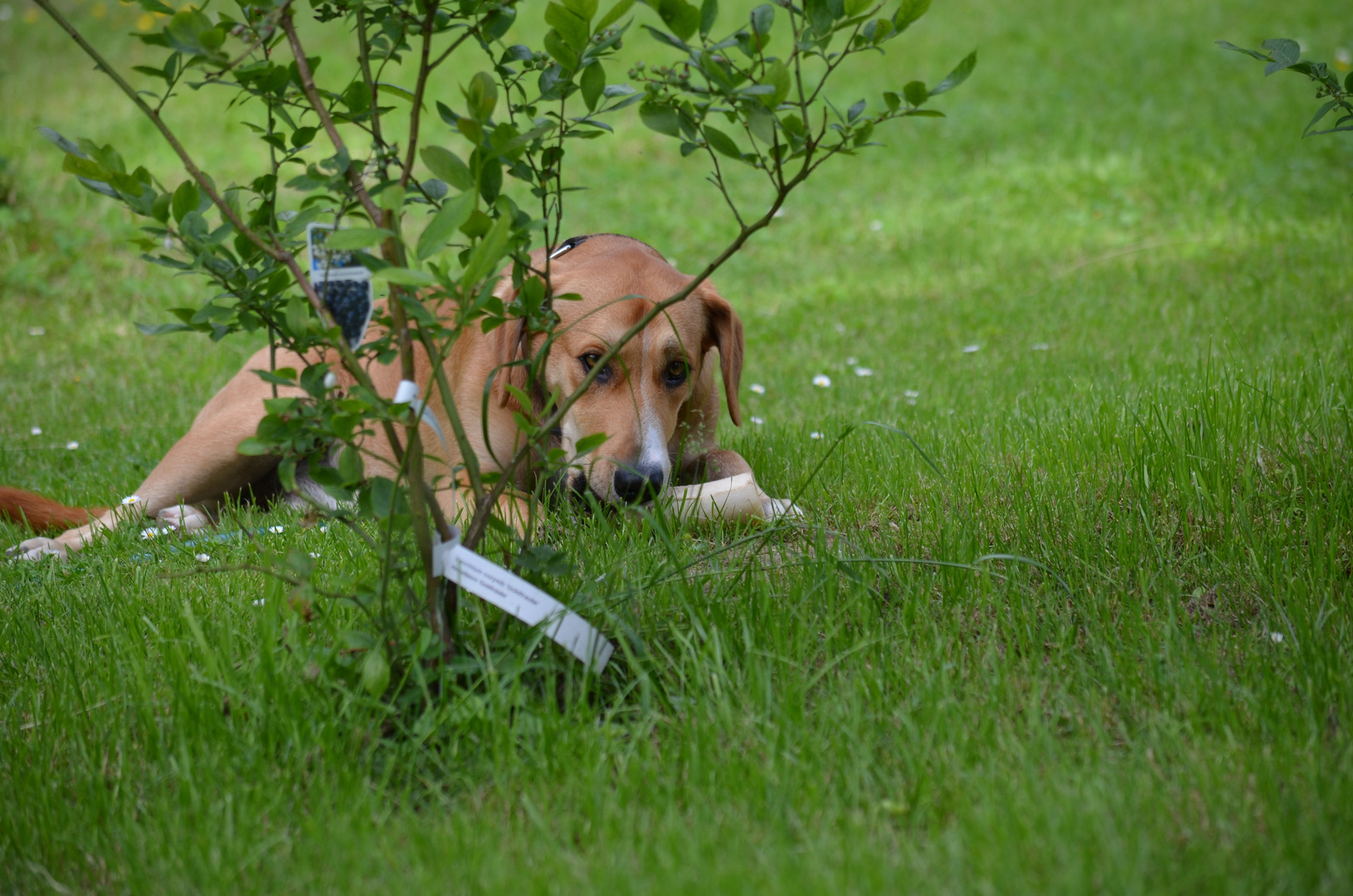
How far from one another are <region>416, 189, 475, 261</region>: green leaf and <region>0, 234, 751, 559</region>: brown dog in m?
1.24

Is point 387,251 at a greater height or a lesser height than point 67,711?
greater

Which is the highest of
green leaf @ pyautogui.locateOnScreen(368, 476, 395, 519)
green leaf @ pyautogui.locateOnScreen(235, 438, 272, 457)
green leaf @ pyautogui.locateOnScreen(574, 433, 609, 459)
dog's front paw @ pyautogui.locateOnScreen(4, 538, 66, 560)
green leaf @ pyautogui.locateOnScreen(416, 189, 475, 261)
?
green leaf @ pyautogui.locateOnScreen(416, 189, 475, 261)

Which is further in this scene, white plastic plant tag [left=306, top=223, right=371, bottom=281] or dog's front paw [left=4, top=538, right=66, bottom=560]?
dog's front paw [left=4, top=538, right=66, bottom=560]

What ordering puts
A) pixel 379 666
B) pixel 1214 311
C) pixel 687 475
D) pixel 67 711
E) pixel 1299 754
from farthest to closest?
1. pixel 1214 311
2. pixel 687 475
3. pixel 67 711
4. pixel 379 666
5. pixel 1299 754

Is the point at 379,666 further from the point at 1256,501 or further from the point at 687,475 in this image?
the point at 1256,501

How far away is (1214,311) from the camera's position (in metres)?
5.54

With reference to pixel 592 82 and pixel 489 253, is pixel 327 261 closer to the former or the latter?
pixel 489 253

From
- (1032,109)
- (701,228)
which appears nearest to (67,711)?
(701,228)

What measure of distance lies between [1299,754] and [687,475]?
7.20ft

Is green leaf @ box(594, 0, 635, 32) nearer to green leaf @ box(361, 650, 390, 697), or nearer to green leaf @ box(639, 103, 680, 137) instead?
green leaf @ box(639, 103, 680, 137)

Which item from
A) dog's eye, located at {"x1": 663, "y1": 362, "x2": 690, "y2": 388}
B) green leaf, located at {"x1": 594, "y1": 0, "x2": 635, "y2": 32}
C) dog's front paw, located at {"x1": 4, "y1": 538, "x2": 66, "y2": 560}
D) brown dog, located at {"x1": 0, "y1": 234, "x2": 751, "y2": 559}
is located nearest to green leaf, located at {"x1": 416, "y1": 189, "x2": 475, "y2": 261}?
green leaf, located at {"x1": 594, "y1": 0, "x2": 635, "y2": 32}

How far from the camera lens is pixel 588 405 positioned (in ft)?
10.9

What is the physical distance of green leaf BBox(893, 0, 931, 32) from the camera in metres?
1.88

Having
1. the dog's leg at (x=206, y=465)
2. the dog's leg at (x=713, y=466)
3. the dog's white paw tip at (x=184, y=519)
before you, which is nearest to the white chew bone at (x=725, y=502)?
the dog's leg at (x=713, y=466)
